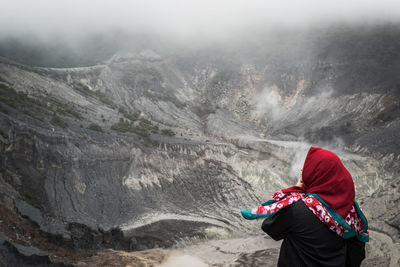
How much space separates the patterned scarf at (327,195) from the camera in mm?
2900

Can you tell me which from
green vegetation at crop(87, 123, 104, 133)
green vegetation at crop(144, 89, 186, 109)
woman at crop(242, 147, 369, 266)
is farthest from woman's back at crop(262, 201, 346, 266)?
green vegetation at crop(144, 89, 186, 109)

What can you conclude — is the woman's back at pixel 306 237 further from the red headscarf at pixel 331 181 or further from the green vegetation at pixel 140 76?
the green vegetation at pixel 140 76

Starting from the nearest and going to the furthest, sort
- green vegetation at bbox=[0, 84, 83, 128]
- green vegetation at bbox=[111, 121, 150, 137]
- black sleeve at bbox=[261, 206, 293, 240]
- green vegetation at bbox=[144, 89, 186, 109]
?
black sleeve at bbox=[261, 206, 293, 240], green vegetation at bbox=[0, 84, 83, 128], green vegetation at bbox=[111, 121, 150, 137], green vegetation at bbox=[144, 89, 186, 109]

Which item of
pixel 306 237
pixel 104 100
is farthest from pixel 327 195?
pixel 104 100

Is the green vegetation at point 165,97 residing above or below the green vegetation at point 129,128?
above

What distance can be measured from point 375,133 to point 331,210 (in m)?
34.8

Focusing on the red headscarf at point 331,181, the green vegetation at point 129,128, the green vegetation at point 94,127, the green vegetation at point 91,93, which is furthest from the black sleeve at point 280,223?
the green vegetation at point 91,93

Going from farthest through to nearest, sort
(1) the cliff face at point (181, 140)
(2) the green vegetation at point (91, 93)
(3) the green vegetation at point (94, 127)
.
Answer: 1. (2) the green vegetation at point (91, 93)
2. (3) the green vegetation at point (94, 127)
3. (1) the cliff face at point (181, 140)

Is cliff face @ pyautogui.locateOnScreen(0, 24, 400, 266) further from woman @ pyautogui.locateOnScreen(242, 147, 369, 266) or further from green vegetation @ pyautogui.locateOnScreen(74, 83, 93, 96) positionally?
woman @ pyautogui.locateOnScreen(242, 147, 369, 266)

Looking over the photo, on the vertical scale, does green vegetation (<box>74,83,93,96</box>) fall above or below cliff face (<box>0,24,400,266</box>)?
above

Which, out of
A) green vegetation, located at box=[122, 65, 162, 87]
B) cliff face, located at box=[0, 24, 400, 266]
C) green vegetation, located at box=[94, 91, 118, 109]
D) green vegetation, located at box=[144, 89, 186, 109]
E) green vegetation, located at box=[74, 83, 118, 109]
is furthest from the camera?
green vegetation, located at box=[122, 65, 162, 87]

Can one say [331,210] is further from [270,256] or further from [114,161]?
[114,161]

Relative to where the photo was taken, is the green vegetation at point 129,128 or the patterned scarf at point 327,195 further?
the green vegetation at point 129,128

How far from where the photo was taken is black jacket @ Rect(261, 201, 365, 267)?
2.97 m
